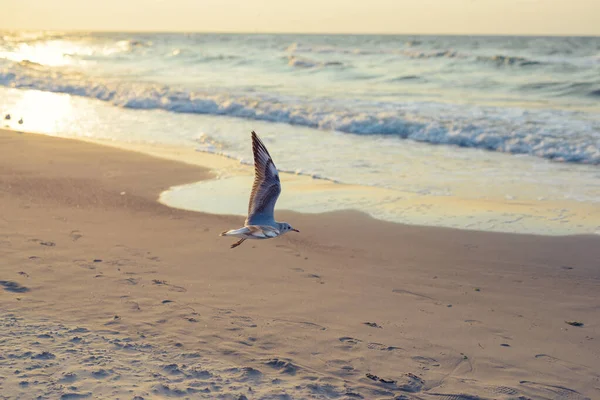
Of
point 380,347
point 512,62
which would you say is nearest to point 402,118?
point 380,347

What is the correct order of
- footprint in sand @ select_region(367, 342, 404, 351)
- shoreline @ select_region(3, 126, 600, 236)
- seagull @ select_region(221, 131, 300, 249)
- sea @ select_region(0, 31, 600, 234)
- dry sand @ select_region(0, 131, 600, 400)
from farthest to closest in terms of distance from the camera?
sea @ select_region(0, 31, 600, 234) < shoreline @ select_region(3, 126, 600, 236) < seagull @ select_region(221, 131, 300, 249) < footprint in sand @ select_region(367, 342, 404, 351) < dry sand @ select_region(0, 131, 600, 400)

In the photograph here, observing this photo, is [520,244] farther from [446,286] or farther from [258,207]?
[258,207]

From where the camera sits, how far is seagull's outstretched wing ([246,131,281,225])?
18.5ft

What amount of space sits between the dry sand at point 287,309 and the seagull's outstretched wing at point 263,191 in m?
0.69

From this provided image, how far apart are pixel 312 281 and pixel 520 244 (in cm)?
260

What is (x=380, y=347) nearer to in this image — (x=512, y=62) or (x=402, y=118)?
(x=402, y=118)

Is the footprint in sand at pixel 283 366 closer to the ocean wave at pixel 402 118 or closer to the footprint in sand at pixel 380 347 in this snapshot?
the footprint in sand at pixel 380 347

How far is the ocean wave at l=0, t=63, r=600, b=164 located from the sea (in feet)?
0.13

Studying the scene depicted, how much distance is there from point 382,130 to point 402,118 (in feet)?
3.14

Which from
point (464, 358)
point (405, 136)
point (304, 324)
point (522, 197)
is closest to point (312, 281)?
point (304, 324)

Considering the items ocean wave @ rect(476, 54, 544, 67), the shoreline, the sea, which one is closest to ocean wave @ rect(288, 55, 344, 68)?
the sea

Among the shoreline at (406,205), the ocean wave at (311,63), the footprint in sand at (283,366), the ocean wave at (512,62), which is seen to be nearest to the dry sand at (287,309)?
the footprint in sand at (283,366)

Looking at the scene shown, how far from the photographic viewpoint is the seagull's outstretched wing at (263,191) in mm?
5637

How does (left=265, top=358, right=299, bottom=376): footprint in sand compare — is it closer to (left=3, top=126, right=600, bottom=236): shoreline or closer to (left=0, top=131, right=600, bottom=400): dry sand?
(left=0, top=131, right=600, bottom=400): dry sand
